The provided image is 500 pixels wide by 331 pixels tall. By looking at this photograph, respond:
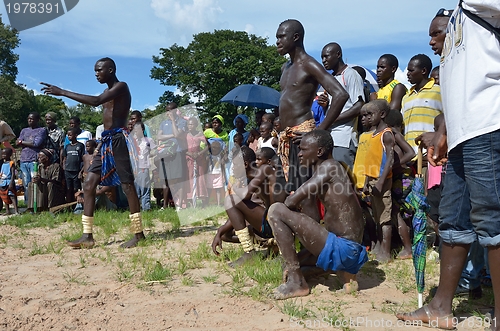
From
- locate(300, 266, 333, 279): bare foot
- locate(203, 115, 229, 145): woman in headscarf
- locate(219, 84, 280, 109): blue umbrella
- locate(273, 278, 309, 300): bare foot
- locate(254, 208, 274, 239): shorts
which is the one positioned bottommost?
locate(273, 278, 309, 300): bare foot

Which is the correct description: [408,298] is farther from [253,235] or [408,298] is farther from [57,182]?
[57,182]

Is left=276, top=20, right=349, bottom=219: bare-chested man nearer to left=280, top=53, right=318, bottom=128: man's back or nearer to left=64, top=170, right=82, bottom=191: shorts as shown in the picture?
left=280, top=53, right=318, bottom=128: man's back

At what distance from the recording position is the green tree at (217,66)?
35.5 meters

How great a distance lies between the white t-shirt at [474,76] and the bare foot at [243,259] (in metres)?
2.19

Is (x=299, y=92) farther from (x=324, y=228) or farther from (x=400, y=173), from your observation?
(x=400, y=173)

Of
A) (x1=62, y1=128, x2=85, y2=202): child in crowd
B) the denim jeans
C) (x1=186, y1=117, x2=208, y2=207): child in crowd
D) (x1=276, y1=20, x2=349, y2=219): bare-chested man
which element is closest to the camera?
(x1=276, y1=20, x2=349, y2=219): bare-chested man

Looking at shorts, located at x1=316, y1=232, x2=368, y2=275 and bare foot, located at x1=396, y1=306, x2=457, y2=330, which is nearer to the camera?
bare foot, located at x1=396, y1=306, x2=457, y2=330

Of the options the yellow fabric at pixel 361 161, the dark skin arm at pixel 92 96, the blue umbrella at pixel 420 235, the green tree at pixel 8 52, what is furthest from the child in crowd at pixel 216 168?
the green tree at pixel 8 52

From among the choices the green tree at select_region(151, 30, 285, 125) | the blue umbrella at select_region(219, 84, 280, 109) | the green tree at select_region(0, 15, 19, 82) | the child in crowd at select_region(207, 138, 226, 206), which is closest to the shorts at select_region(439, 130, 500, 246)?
the child in crowd at select_region(207, 138, 226, 206)

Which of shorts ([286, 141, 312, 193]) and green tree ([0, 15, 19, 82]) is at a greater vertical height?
green tree ([0, 15, 19, 82])

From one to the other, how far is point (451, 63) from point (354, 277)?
66.5 inches

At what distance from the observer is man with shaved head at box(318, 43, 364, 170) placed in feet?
15.2

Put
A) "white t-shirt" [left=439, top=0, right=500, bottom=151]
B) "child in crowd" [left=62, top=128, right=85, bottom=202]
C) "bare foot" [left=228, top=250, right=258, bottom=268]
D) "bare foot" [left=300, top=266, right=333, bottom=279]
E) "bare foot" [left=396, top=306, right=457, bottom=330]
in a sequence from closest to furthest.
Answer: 1. "white t-shirt" [left=439, top=0, right=500, bottom=151]
2. "bare foot" [left=396, top=306, right=457, bottom=330]
3. "bare foot" [left=300, top=266, right=333, bottom=279]
4. "bare foot" [left=228, top=250, right=258, bottom=268]
5. "child in crowd" [left=62, top=128, right=85, bottom=202]

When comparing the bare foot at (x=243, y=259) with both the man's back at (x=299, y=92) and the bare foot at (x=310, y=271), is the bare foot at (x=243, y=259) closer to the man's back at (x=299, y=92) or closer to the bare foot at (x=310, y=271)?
the bare foot at (x=310, y=271)
